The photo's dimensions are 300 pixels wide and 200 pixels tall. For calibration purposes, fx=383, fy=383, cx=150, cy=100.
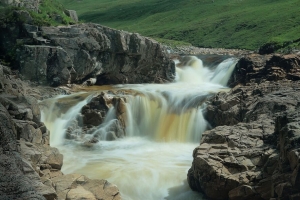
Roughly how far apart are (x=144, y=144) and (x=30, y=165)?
16.6 meters

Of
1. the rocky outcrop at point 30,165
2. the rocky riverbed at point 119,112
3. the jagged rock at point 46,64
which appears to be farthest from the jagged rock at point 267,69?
the rocky outcrop at point 30,165

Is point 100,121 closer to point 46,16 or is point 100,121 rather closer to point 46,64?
point 46,64

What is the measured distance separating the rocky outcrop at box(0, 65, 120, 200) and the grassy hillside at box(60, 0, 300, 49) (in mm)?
61273

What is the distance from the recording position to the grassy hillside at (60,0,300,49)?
113m

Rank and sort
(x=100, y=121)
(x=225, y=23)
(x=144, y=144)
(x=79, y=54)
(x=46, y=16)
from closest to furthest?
(x=144, y=144) → (x=100, y=121) → (x=79, y=54) → (x=46, y=16) → (x=225, y=23)

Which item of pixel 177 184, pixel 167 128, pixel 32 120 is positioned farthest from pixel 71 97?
pixel 177 184

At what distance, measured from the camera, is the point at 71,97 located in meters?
35.1

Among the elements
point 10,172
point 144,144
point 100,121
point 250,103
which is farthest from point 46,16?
point 10,172

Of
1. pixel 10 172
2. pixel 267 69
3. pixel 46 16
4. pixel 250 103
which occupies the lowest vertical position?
pixel 250 103

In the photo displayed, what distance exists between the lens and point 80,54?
4078 centimetres

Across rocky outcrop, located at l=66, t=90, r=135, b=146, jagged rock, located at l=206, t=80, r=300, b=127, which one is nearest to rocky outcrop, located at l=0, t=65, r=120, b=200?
rocky outcrop, located at l=66, t=90, r=135, b=146

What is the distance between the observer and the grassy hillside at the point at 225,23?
113 meters

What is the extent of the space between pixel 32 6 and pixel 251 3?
139978 mm

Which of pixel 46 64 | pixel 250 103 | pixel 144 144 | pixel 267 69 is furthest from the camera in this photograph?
pixel 267 69
